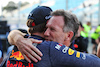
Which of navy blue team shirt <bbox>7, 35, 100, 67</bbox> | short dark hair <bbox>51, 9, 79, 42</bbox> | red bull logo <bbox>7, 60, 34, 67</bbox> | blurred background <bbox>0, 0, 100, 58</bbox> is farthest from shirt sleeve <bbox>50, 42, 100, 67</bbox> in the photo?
blurred background <bbox>0, 0, 100, 58</bbox>

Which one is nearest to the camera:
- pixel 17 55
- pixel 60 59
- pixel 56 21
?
pixel 60 59

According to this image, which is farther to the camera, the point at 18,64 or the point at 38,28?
the point at 38,28

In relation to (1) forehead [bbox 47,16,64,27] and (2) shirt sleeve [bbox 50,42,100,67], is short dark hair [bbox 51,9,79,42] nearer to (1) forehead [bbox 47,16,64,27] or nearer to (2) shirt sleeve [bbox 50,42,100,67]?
(1) forehead [bbox 47,16,64,27]

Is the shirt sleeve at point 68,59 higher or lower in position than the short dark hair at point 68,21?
lower

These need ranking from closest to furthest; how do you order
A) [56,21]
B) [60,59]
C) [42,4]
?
[60,59], [56,21], [42,4]

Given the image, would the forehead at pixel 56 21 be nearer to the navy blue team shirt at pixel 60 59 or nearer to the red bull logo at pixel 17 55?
the navy blue team shirt at pixel 60 59

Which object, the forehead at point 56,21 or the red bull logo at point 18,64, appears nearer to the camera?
the red bull logo at point 18,64

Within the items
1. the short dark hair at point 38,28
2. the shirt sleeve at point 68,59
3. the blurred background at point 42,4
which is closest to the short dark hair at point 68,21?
the short dark hair at point 38,28

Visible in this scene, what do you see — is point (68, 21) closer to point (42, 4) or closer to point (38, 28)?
point (38, 28)

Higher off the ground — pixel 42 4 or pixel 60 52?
pixel 42 4

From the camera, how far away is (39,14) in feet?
3.82

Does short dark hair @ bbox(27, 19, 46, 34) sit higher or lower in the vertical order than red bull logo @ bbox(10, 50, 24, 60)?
higher

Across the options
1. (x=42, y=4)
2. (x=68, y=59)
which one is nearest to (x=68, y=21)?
(x=68, y=59)

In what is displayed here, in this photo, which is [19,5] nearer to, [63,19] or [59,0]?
[59,0]
